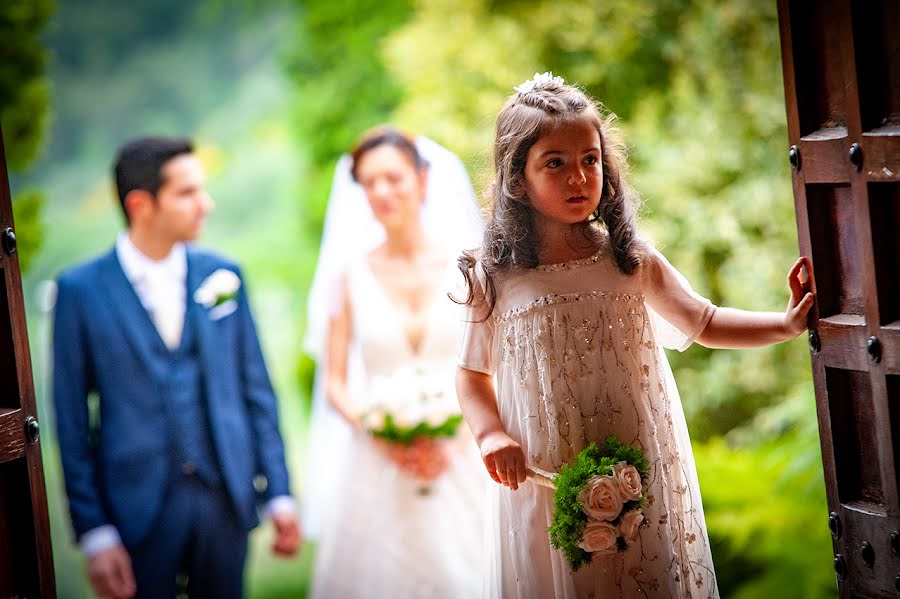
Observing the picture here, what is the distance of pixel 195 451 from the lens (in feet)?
17.6

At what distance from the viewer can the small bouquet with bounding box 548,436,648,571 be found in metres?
2.50

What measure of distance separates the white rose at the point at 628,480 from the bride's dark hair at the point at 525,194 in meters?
0.54

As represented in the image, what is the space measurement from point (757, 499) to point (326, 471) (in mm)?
2613

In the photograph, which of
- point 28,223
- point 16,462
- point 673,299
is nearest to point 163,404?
point 28,223

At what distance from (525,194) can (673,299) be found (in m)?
0.49

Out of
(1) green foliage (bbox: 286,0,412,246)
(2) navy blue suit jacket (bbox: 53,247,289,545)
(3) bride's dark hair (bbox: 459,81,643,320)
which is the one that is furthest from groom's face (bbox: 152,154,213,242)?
(3) bride's dark hair (bbox: 459,81,643,320)

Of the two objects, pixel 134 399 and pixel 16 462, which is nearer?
pixel 16 462

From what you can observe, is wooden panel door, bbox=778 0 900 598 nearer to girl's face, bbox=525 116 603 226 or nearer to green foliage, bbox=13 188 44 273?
girl's face, bbox=525 116 603 226

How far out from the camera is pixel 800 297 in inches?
108

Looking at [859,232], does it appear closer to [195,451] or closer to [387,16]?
[195,451]

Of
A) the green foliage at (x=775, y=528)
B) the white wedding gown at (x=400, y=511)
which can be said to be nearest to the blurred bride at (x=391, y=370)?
the white wedding gown at (x=400, y=511)

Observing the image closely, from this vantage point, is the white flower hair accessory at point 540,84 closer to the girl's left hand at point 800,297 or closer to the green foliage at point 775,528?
the girl's left hand at point 800,297

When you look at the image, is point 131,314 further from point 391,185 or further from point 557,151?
point 557,151

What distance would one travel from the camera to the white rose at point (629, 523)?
2537mm
